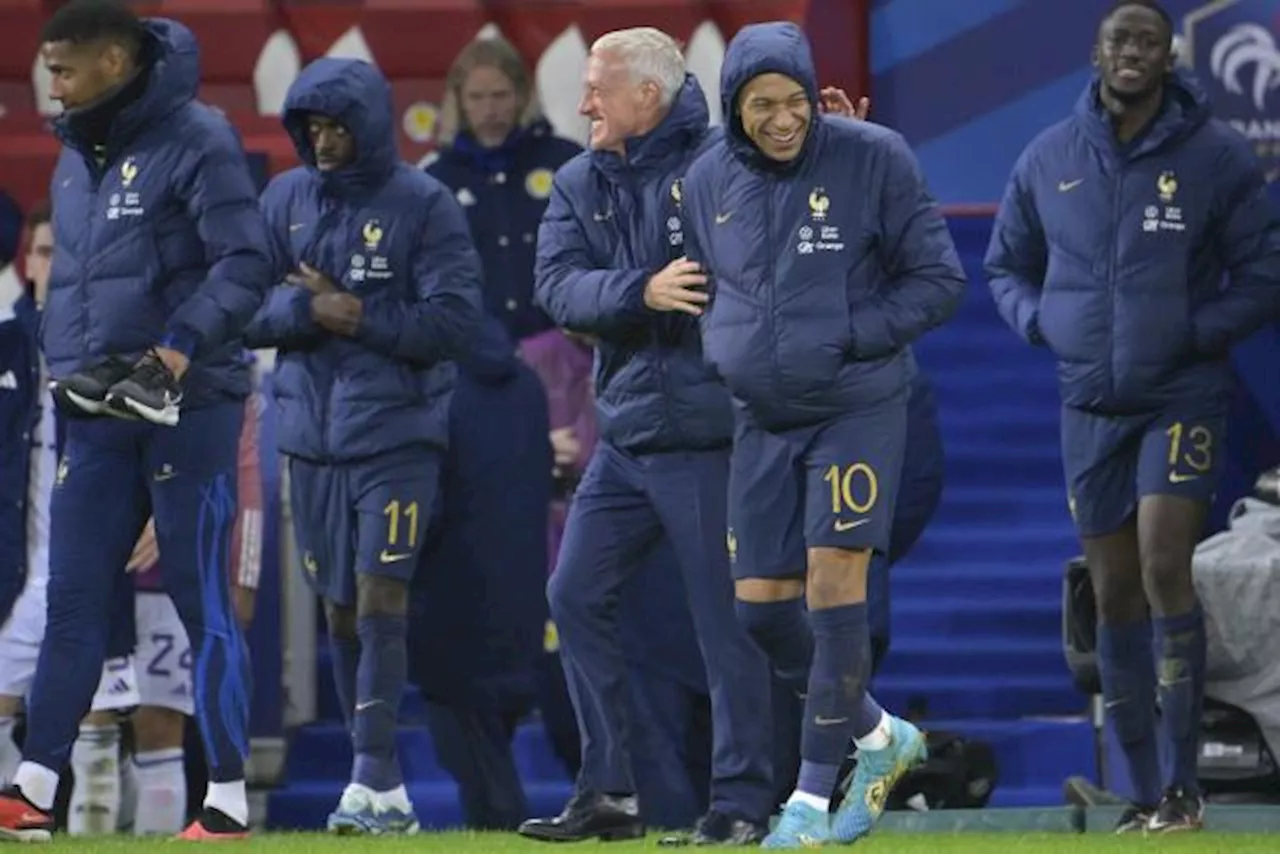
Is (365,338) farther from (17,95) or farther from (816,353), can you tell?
(17,95)

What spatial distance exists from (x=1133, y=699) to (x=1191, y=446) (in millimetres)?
863

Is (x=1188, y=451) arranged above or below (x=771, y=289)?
below

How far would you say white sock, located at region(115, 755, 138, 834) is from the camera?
1371 cm

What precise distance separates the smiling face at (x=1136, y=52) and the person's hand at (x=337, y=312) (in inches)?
94.1

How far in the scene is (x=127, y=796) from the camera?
547 inches

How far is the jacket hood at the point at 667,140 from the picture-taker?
35.4 feet

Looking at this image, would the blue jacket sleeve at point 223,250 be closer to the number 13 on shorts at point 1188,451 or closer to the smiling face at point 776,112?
the smiling face at point 776,112

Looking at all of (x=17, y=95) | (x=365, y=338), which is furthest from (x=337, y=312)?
(x=17, y=95)

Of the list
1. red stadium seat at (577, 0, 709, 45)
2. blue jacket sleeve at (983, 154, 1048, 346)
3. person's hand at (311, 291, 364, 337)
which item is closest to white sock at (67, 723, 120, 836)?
person's hand at (311, 291, 364, 337)

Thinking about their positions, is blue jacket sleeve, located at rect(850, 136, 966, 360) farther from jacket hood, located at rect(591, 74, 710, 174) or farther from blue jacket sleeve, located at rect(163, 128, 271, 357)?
blue jacket sleeve, located at rect(163, 128, 271, 357)

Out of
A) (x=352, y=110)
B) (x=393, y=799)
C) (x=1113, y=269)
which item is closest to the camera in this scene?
(x=1113, y=269)

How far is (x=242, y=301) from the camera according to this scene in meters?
10.8

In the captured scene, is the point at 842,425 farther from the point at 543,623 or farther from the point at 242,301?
the point at 543,623

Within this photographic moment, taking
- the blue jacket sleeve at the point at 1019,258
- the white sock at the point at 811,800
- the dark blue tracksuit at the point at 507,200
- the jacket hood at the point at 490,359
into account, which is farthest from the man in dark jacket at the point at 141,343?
the dark blue tracksuit at the point at 507,200
